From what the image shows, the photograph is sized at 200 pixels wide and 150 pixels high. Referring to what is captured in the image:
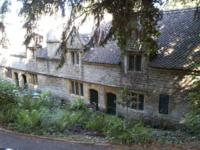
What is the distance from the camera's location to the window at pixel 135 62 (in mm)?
19359

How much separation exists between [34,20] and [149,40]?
2976mm

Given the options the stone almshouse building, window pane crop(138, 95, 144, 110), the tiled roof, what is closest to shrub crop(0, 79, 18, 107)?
the stone almshouse building

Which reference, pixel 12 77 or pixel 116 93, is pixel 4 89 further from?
pixel 12 77

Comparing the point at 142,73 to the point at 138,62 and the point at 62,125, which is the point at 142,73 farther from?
the point at 62,125

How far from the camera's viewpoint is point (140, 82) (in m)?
19.2

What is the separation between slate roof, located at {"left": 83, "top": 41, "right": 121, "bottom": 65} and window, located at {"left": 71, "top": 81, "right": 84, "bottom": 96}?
2.65 metres

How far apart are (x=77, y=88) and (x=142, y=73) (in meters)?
6.92

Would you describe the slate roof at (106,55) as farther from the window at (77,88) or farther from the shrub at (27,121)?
the shrub at (27,121)

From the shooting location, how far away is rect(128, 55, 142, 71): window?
19.4 m

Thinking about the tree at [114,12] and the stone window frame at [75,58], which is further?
the stone window frame at [75,58]

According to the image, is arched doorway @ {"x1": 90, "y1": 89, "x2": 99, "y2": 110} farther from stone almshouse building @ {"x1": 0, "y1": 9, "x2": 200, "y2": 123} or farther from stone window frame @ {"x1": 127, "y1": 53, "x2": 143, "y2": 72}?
stone window frame @ {"x1": 127, "y1": 53, "x2": 143, "y2": 72}

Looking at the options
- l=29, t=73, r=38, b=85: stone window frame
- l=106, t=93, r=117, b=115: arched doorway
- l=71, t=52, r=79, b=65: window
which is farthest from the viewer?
l=29, t=73, r=38, b=85: stone window frame

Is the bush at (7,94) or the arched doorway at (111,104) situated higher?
the bush at (7,94)

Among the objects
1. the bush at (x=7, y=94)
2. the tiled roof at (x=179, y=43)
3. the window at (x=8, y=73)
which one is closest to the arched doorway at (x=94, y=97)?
the tiled roof at (x=179, y=43)
